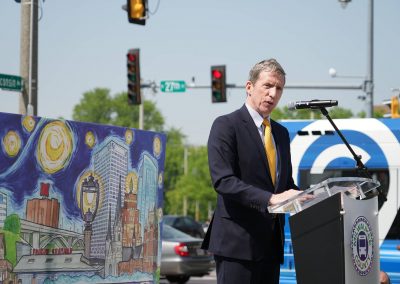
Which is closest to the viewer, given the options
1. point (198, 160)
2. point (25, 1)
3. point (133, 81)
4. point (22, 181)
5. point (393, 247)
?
point (22, 181)

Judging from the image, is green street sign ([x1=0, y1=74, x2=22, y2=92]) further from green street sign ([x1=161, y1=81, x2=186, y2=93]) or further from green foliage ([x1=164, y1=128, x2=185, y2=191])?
green foliage ([x1=164, y1=128, x2=185, y2=191])

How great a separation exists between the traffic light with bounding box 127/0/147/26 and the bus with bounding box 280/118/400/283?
5522mm

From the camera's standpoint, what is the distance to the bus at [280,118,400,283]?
1116 cm

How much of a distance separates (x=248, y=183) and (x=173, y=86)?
2169 centimetres

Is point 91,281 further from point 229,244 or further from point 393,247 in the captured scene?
point 393,247

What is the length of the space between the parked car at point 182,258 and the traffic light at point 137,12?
4.87 metres

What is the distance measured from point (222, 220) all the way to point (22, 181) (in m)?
2.35

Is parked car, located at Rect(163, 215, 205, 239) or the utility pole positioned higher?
the utility pole

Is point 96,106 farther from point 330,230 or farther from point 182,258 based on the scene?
point 330,230

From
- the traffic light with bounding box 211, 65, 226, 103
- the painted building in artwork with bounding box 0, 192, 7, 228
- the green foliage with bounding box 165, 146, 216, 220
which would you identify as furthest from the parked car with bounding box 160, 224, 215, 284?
the green foliage with bounding box 165, 146, 216, 220

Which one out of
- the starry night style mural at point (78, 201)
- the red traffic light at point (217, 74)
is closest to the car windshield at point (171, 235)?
the red traffic light at point (217, 74)

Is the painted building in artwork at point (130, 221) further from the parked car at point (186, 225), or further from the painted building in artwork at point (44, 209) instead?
the parked car at point (186, 225)

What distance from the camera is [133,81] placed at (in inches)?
889

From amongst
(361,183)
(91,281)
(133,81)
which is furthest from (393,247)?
(133,81)
